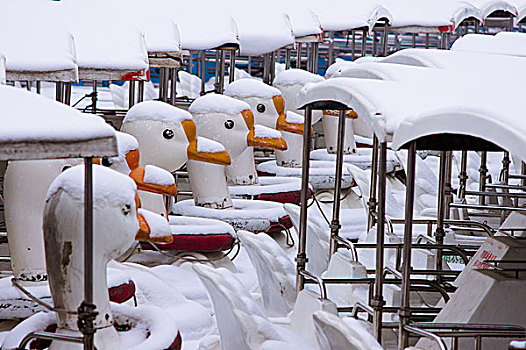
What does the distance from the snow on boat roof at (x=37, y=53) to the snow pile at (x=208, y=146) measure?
122cm

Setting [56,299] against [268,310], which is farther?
[268,310]

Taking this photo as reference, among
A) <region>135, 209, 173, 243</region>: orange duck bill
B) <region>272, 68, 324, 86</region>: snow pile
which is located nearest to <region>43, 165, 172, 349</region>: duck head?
<region>135, 209, 173, 243</region>: orange duck bill

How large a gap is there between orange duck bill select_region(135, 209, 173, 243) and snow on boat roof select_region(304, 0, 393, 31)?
6466mm

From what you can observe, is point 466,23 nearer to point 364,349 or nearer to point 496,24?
point 496,24

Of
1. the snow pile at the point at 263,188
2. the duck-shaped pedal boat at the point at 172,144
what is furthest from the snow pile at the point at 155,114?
the snow pile at the point at 263,188

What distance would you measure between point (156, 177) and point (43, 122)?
285cm

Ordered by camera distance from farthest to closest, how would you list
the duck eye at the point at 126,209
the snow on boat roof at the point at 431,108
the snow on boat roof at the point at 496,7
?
1. the snow on boat roof at the point at 496,7
2. the duck eye at the point at 126,209
3. the snow on boat roof at the point at 431,108

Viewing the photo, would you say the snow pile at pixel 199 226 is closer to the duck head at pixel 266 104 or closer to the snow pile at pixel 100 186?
the duck head at pixel 266 104

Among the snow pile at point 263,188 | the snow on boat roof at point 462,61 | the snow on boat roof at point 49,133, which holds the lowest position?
the snow pile at point 263,188

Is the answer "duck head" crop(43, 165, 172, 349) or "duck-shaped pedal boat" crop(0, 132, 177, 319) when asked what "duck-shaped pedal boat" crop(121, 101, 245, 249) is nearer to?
"duck-shaped pedal boat" crop(0, 132, 177, 319)

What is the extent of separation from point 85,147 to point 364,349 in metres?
0.95

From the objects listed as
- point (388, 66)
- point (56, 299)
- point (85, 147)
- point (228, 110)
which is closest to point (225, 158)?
point (228, 110)

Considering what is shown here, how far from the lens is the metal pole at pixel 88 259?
96.0 inches

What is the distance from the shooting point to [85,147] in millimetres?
2320
